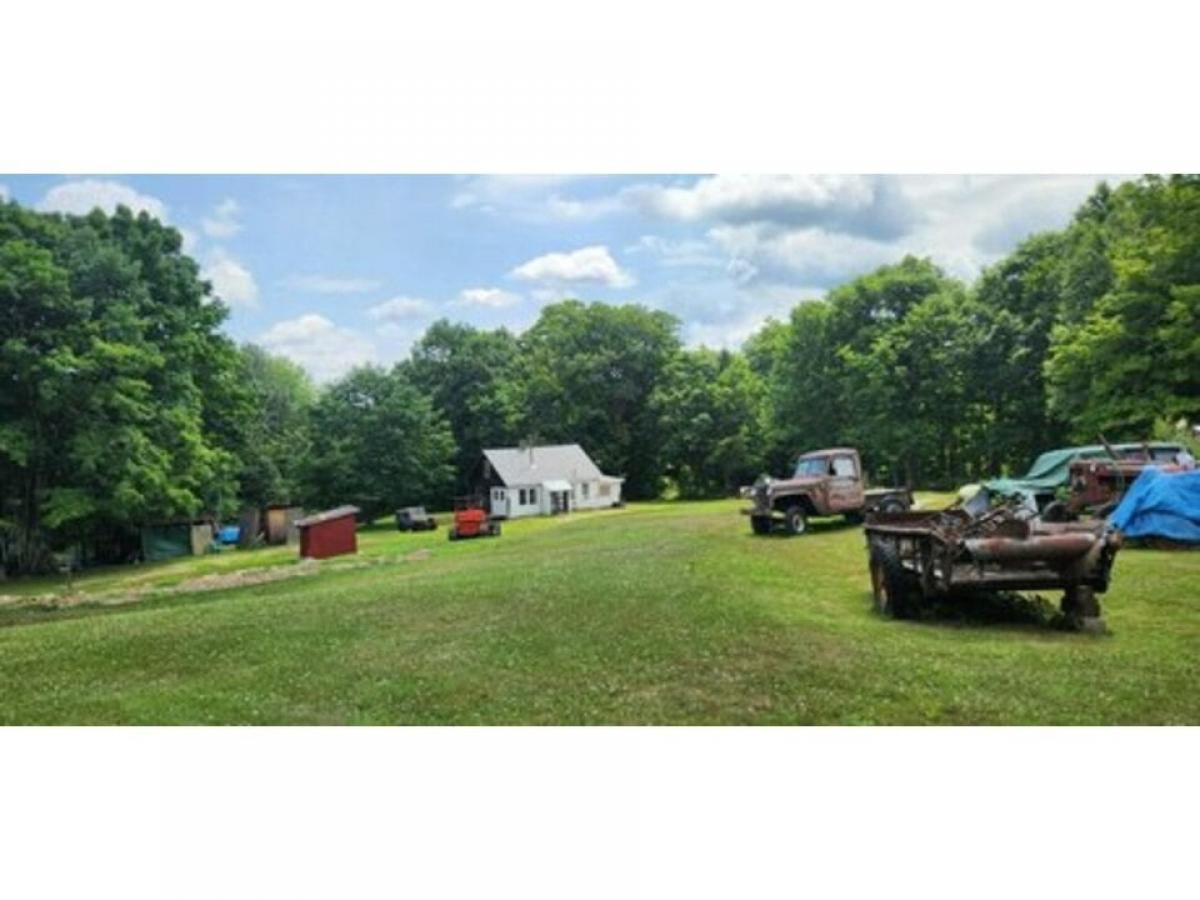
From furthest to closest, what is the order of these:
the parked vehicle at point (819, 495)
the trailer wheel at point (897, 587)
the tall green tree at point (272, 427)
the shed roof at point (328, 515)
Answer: the parked vehicle at point (819, 495), the shed roof at point (328, 515), the tall green tree at point (272, 427), the trailer wheel at point (897, 587)

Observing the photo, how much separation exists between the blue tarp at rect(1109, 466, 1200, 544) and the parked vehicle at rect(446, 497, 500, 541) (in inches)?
241

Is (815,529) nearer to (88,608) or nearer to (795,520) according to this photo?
(795,520)

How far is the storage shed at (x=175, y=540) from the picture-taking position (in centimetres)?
763

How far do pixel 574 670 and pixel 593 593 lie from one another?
1.85m

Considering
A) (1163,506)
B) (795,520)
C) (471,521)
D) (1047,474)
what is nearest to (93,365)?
(471,521)

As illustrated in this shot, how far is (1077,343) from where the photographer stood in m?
6.90

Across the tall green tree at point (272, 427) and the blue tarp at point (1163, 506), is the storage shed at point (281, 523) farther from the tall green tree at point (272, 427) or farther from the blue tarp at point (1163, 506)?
the blue tarp at point (1163, 506)

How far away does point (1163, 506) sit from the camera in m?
7.55

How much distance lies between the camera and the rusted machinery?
5.81 metres

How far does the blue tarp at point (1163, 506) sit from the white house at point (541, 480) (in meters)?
4.65

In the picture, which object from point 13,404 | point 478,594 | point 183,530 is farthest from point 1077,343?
point 13,404

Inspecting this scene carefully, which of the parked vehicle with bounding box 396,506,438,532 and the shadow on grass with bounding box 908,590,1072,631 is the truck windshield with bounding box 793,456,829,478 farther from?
the parked vehicle with bounding box 396,506,438,532

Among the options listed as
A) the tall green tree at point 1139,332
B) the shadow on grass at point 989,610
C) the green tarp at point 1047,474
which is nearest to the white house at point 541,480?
the shadow on grass at point 989,610
